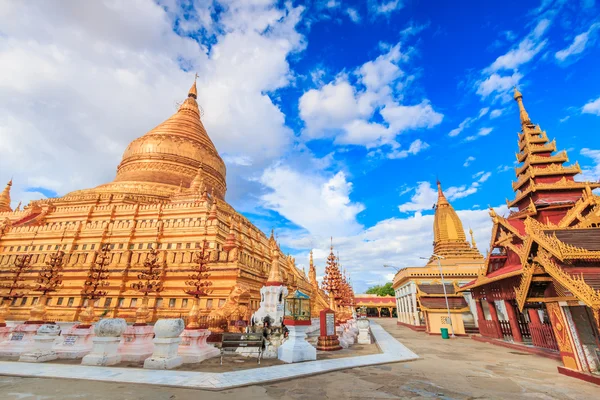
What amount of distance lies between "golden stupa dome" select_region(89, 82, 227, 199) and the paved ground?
29.3 m

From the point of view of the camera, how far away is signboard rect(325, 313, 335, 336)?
14005mm

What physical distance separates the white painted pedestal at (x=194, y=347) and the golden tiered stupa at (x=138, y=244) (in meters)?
5.83

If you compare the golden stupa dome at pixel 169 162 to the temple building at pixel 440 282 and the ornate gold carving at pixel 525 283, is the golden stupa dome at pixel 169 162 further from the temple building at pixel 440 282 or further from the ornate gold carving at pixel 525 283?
the ornate gold carving at pixel 525 283

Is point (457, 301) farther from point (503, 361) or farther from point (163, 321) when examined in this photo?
point (163, 321)

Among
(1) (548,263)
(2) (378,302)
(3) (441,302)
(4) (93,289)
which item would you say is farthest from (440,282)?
(2) (378,302)

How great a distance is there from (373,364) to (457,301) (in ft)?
55.5

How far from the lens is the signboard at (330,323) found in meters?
14.0

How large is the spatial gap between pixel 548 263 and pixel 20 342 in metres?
19.8

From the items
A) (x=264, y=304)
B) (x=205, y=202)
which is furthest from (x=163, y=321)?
(x=205, y=202)

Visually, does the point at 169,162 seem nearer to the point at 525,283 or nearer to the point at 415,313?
the point at 415,313

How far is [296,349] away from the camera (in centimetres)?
1077

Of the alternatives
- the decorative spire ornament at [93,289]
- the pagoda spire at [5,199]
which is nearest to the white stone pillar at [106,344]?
the decorative spire ornament at [93,289]

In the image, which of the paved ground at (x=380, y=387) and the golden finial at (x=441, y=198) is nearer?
the paved ground at (x=380, y=387)

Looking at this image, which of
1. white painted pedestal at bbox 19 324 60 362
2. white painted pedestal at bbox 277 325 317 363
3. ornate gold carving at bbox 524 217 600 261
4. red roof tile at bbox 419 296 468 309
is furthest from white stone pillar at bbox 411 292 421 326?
white painted pedestal at bbox 19 324 60 362
